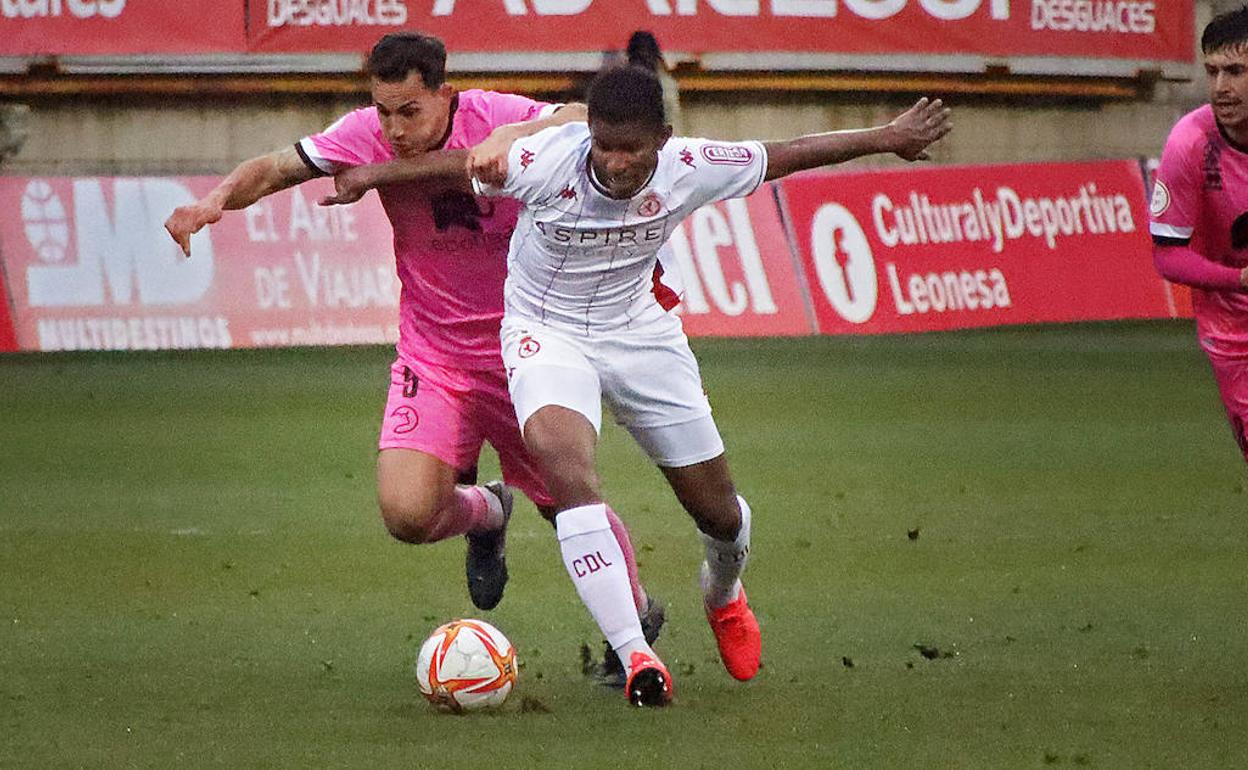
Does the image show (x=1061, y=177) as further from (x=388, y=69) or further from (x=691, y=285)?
(x=388, y=69)

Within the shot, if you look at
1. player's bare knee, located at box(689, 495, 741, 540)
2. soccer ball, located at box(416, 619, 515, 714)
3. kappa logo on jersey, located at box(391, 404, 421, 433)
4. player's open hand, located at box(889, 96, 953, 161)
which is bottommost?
soccer ball, located at box(416, 619, 515, 714)

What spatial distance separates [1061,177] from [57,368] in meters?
9.13

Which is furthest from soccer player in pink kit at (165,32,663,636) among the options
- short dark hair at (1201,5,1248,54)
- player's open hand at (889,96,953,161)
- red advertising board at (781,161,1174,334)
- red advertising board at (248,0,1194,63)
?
red advertising board at (248,0,1194,63)

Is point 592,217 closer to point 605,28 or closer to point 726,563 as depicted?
point 726,563

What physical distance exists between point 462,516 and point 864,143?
5.93 feet

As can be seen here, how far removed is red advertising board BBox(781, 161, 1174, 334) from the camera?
17.9m

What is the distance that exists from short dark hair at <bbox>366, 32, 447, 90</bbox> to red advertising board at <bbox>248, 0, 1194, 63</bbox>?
1302 cm

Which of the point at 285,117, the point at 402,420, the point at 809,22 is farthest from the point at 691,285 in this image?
the point at 402,420

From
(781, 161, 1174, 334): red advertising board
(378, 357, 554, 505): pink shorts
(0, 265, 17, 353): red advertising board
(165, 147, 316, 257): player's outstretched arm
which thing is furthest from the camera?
(781, 161, 1174, 334): red advertising board

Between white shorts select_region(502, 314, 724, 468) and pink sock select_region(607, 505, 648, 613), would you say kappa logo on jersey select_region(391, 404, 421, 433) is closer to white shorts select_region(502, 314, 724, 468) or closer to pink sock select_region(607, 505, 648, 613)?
white shorts select_region(502, 314, 724, 468)

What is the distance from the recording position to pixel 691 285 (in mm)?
17422

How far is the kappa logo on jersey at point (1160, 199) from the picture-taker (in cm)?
627

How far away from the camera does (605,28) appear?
19.6 metres

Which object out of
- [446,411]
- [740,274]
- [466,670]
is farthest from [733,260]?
[466,670]
